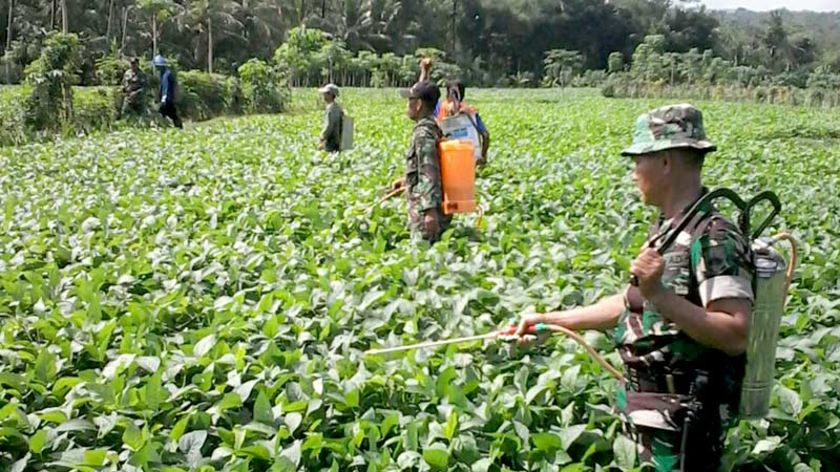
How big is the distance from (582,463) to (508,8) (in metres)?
75.9

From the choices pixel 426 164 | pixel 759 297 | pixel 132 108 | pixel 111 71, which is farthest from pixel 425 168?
pixel 111 71

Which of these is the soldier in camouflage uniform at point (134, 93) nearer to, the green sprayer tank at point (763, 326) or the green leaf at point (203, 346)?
the green leaf at point (203, 346)

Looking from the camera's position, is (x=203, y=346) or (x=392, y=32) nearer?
(x=203, y=346)

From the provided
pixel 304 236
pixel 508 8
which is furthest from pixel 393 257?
pixel 508 8

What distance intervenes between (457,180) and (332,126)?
5.50 m

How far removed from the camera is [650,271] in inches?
83.0

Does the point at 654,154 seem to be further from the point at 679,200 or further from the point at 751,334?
the point at 751,334

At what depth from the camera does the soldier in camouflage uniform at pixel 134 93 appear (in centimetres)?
1723

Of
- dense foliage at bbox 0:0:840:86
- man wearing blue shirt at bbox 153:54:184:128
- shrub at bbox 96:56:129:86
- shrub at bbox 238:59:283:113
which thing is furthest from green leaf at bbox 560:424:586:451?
shrub at bbox 238:59:283:113

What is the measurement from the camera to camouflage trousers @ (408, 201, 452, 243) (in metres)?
5.62

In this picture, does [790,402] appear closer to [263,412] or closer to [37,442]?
[263,412]

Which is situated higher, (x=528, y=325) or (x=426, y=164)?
(x=426, y=164)

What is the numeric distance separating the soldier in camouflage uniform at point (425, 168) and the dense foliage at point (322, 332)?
163mm

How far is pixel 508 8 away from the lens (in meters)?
75.7
